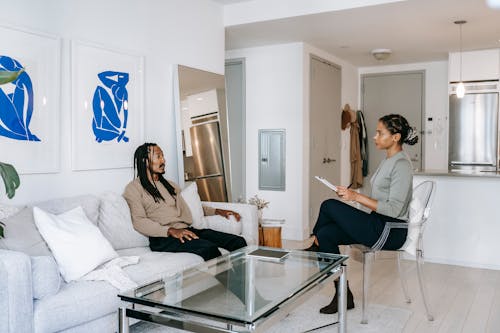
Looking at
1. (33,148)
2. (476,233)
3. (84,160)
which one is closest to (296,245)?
(476,233)

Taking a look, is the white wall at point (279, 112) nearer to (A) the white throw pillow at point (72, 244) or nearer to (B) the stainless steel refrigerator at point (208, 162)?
(B) the stainless steel refrigerator at point (208, 162)

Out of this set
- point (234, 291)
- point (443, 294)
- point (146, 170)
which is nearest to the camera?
point (234, 291)

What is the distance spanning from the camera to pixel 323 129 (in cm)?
647

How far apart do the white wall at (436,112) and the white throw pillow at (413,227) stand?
14.5ft

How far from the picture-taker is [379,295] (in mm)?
3697

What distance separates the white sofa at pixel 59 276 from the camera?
2.18 meters

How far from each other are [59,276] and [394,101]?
6.31m

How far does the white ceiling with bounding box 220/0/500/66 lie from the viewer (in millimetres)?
4559

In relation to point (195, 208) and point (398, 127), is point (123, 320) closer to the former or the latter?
point (195, 208)

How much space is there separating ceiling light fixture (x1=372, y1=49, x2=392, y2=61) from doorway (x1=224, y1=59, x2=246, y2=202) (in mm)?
1756

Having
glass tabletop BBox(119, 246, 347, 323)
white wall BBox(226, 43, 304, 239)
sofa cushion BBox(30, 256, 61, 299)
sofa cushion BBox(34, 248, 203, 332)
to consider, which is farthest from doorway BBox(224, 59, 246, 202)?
sofa cushion BBox(30, 256, 61, 299)

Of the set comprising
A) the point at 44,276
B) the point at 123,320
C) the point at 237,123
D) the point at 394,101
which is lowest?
the point at 123,320

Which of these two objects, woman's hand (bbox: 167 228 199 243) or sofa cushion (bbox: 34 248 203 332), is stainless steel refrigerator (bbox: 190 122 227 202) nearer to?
woman's hand (bbox: 167 228 199 243)

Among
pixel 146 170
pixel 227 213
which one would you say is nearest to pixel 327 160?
pixel 227 213
